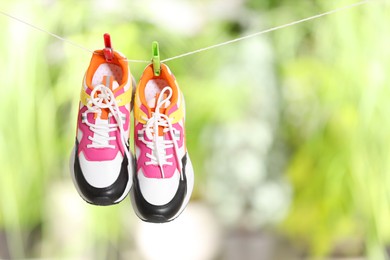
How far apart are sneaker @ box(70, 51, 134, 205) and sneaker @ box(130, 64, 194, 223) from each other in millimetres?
24

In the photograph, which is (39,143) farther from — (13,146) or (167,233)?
(167,233)

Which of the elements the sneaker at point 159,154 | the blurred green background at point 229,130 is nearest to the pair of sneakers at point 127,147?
the sneaker at point 159,154

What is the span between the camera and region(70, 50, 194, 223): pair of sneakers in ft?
4.07

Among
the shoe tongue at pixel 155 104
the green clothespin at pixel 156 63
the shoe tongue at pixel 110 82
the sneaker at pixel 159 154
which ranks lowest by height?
the sneaker at pixel 159 154

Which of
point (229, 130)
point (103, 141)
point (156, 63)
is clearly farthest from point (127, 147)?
point (229, 130)

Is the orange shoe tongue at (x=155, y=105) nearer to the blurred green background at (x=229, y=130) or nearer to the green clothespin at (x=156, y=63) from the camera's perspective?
the green clothespin at (x=156, y=63)

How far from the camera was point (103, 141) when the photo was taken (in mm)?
1245

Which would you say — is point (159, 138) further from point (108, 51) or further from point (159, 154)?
point (108, 51)

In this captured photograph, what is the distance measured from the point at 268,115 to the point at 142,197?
49.9 inches

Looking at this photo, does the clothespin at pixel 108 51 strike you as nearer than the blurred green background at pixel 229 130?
Yes

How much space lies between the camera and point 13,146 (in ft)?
7.77

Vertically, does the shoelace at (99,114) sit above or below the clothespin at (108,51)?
below

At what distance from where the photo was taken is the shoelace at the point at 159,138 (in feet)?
4.09

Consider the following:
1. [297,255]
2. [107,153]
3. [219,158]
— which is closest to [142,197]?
[107,153]
